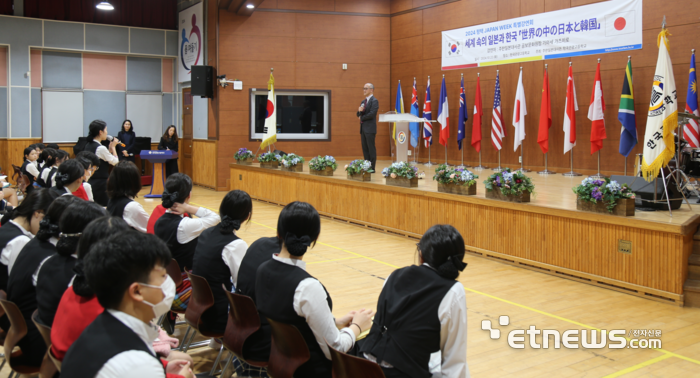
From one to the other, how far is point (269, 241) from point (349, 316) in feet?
2.00

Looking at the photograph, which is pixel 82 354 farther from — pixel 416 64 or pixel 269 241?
pixel 416 64

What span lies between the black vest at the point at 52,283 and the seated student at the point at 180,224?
4.02 ft

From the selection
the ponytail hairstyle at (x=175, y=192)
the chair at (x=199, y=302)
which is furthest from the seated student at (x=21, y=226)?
the chair at (x=199, y=302)

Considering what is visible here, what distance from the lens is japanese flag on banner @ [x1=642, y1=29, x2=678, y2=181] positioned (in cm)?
515

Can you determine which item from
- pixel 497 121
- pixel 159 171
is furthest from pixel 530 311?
pixel 159 171

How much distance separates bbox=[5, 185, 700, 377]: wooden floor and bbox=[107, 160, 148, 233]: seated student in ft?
3.43

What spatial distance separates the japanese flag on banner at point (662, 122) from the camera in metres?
5.15

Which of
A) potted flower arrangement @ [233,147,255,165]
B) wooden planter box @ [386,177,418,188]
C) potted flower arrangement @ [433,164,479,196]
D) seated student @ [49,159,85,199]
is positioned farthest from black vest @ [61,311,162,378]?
potted flower arrangement @ [233,147,255,165]

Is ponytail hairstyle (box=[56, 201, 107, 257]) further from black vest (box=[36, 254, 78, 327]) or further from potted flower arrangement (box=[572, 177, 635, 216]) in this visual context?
potted flower arrangement (box=[572, 177, 635, 216])

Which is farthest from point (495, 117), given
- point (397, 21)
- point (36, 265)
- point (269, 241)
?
point (36, 265)

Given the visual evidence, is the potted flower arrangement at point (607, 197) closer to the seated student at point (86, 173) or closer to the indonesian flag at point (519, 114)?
the seated student at point (86, 173)

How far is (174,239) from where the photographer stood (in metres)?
3.55

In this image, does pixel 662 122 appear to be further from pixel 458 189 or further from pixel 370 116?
pixel 370 116

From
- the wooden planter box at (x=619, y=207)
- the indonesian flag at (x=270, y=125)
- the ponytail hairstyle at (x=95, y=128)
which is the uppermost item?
the indonesian flag at (x=270, y=125)
